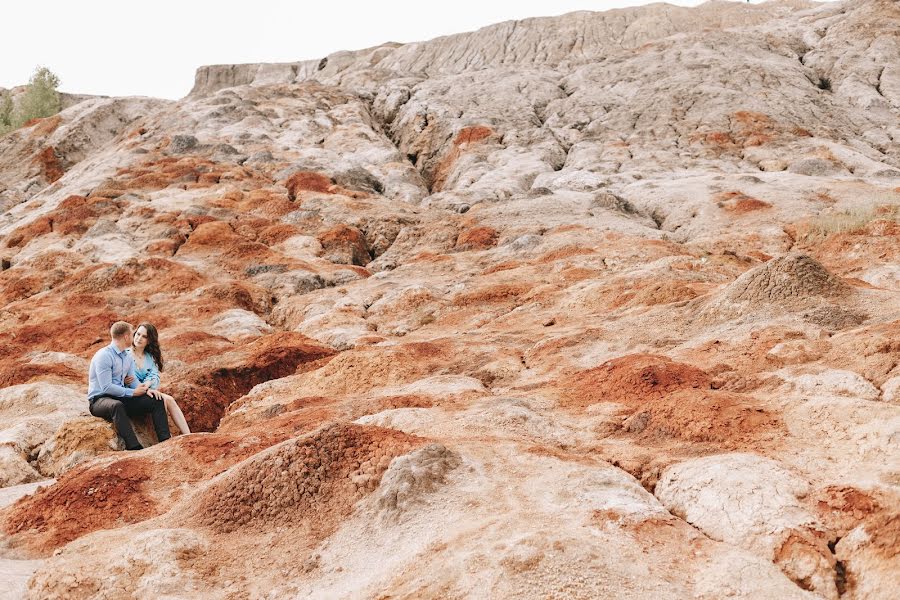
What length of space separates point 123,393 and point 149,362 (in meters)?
1.40

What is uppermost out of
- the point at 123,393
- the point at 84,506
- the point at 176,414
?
the point at 123,393

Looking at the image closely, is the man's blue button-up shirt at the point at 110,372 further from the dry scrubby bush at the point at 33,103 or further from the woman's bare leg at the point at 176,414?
Answer: the dry scrubby bush at the point at 33,103

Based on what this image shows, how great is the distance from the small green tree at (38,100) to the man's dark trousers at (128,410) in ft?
342

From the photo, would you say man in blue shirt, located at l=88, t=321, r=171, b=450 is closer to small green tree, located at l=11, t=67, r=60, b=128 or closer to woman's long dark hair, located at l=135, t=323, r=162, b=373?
woman's long dark hair, located at l=135, t=323, r=162, b=373

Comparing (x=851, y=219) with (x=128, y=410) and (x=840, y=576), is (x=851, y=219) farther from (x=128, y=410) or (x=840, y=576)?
(x=128, y=410)

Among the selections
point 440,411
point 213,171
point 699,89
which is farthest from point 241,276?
point 699,89

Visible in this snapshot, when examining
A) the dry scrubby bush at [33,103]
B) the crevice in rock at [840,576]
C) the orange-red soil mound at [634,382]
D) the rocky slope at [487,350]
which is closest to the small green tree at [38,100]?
the dry scrubby bush at [33,103]

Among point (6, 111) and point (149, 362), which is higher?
point (6, 111)

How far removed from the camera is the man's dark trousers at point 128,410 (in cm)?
1505

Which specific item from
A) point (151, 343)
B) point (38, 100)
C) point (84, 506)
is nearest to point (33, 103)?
point (38, 100)

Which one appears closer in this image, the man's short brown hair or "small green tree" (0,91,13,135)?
the man's short brown hair

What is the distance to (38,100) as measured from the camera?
4099 inches

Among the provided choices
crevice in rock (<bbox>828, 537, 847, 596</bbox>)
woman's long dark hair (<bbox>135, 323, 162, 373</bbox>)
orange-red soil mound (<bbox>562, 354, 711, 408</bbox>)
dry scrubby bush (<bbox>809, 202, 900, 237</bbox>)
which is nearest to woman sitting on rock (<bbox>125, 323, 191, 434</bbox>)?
woman's long dark hair (<bbox>135, 323, 162, 373</bbox>)

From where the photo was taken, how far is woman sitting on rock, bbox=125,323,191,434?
53.0ft
